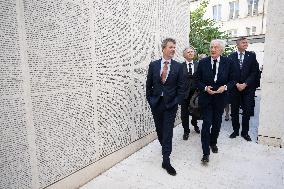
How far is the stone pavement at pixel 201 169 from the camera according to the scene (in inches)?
146

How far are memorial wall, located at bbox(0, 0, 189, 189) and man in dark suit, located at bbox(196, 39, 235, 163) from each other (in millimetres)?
1251

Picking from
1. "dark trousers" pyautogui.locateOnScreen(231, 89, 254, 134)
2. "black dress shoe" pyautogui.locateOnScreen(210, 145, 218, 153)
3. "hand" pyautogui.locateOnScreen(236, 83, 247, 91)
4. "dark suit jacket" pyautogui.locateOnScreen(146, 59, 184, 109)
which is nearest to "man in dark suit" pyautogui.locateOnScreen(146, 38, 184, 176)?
"dark suit jacket" pyautogui.locateOnScreen(146, 59, 184, 109)

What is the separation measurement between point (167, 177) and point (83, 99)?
175cm

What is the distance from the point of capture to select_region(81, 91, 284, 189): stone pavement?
12.2 feet

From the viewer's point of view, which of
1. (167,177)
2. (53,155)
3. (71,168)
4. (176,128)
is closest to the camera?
(53,155)

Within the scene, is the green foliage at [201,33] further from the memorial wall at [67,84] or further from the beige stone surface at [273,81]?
the memorial wall at [67,84]

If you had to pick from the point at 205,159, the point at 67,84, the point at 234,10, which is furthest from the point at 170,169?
the point at 234,10

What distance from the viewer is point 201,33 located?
39.8 ft

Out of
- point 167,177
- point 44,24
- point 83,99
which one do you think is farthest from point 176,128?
point 44,24

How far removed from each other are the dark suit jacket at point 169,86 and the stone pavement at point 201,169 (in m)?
1.10

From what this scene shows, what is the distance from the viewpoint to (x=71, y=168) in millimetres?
3520

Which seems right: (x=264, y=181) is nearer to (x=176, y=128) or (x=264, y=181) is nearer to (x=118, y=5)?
(x=176, y=128)

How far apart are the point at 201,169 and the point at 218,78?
61.6 inches

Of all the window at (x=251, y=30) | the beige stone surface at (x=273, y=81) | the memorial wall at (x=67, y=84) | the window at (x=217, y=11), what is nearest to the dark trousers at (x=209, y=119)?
the beige stone surface at (x=273, y=81)
